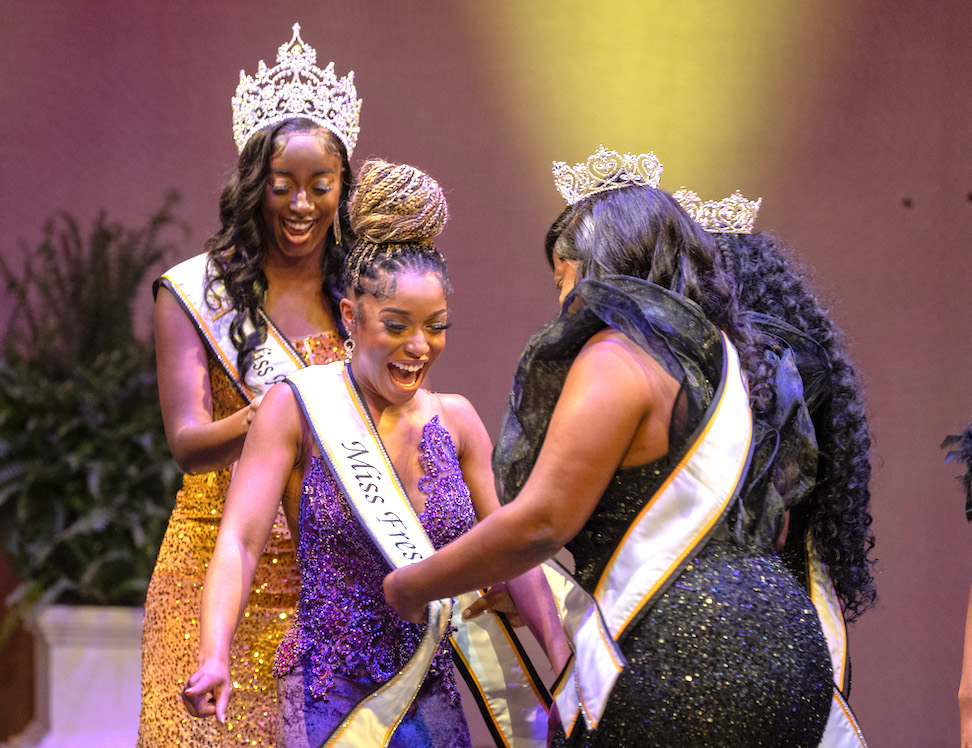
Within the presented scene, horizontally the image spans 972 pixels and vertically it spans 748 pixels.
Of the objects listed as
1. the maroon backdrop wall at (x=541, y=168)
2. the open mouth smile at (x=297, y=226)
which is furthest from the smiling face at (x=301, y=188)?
the maroon backdrop wall at (x=541, y=168)

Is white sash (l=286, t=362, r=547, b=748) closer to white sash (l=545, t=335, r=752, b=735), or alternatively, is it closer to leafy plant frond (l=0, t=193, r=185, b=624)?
white sash (l=545, t=335, r=752, b=735)

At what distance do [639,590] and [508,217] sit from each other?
231cm

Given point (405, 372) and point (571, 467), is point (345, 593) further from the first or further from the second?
point (571, 467)

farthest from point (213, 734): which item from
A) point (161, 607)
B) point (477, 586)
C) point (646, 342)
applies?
point (646, 342)

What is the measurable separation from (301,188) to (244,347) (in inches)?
13.4

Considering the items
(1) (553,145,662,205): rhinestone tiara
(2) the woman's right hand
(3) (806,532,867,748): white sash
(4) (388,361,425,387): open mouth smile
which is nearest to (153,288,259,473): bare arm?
(4) (388,361,425,387): open mouth smile

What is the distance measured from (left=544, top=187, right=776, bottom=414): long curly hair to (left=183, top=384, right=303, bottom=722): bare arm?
51 cm

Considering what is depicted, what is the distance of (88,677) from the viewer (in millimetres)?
3570

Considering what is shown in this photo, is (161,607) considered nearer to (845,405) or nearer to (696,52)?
(845,405)

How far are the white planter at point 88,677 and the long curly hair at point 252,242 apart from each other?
1.62m

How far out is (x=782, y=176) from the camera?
12.0 ft

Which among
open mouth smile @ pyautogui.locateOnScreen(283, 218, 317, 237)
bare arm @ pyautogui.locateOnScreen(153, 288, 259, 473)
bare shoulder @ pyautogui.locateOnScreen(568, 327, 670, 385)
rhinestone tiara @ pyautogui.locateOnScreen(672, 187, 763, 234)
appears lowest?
bare arm @ pyautogui.locateOnScreen(153, 288, 259, 473)

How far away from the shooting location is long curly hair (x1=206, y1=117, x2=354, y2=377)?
7.65ft

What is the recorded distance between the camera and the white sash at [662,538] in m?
1.44
